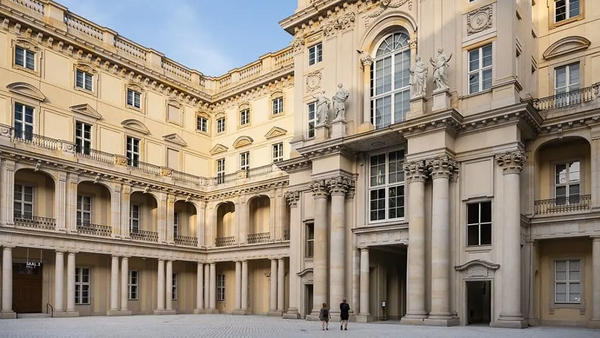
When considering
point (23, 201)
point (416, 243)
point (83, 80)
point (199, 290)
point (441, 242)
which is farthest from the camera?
point (199, 290)

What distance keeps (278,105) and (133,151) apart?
10.8 metres

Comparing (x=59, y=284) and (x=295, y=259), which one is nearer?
(x=295, y=259)

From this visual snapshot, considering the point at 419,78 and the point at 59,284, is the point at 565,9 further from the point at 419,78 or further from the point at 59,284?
the point at 59,284

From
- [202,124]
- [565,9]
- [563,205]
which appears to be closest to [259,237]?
[202,124]

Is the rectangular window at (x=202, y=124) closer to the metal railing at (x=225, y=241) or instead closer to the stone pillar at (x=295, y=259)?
the metal railing at (x=225, y=241)

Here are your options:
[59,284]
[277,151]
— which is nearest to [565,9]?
[277,151]

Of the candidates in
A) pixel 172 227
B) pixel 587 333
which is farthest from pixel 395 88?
pixel 172 227

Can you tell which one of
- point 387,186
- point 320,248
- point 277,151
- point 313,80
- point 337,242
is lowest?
point 320,248

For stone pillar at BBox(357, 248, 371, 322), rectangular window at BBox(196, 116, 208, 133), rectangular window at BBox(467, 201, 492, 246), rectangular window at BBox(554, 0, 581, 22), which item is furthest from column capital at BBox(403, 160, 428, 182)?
rectangular window at BBox(196, 116, 208, 133)

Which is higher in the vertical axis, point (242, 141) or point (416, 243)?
point (242, 141)

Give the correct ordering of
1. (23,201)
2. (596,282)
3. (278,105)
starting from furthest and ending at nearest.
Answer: (278,105) → (23,201) → (596,282)

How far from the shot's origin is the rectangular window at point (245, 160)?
43844mm

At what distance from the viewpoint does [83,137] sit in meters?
37.8

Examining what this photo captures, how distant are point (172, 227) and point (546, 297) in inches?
999
